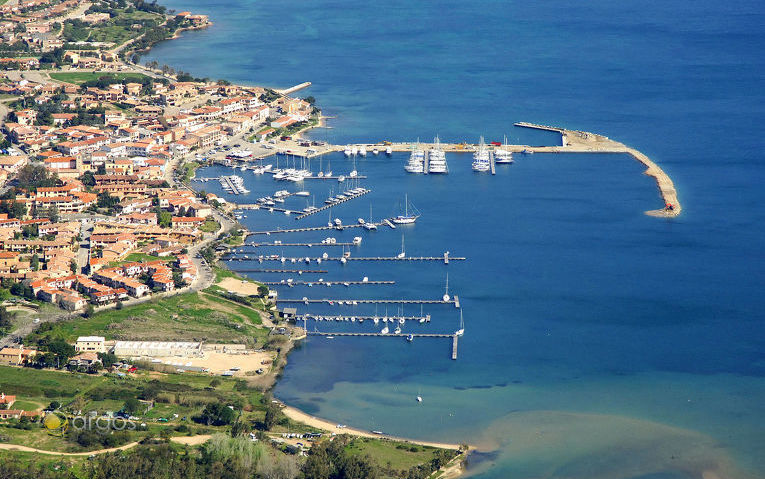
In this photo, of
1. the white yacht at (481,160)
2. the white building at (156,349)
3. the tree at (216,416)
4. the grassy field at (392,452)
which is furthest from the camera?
the white yacht at (481,160)

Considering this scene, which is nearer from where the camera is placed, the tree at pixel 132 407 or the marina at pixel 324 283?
the tree at pixel 132 407

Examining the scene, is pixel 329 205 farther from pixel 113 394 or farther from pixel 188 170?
pixel 113 394

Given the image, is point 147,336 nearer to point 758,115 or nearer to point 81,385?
point 81,385

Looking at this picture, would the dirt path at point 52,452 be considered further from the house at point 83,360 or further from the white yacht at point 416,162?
the white yacht at point 416,162

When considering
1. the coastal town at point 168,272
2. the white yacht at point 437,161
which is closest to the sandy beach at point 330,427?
the coastal town at point 168,272

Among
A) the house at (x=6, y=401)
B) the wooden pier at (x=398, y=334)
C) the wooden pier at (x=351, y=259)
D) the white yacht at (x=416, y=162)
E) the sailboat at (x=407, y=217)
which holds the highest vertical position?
the white yacht at (x=416, y=162)

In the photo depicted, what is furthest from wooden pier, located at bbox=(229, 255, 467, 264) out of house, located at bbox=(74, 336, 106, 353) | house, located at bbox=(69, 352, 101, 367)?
house, located at bbox=(69, 352, 101, 367)

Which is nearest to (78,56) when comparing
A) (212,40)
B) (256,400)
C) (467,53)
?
(212,40)
